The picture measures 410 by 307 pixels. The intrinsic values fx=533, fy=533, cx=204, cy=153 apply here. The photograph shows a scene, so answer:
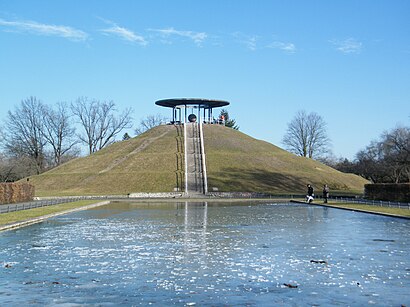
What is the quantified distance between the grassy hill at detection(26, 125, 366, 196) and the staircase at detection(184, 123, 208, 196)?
107cm

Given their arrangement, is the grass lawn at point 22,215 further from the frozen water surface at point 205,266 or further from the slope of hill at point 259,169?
the slope of hill at point 259,169

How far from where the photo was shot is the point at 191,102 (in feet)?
308

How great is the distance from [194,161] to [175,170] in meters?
4.88

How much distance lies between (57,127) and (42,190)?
108 ft

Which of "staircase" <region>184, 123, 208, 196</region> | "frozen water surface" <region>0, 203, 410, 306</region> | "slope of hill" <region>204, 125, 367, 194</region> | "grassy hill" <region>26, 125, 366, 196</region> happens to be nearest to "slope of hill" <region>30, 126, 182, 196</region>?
"grassy hill" <region>26, 125, 366, 196</region>

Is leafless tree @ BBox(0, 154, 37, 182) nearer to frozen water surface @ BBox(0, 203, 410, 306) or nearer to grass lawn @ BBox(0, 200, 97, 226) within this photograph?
grass lawn @ BBox(0, 200, 97, 226)

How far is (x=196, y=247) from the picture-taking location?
18016 millimetres

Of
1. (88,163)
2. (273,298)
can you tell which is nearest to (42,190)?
(88,163)

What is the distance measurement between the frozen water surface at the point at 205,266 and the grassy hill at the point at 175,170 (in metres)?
47.3

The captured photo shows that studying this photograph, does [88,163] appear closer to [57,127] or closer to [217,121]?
[57,127]

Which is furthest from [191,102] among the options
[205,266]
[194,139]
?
[205,266]

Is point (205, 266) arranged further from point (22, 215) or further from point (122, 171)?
point (122, 171)

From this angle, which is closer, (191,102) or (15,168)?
(15,168)

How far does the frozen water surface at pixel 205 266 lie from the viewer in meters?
10.9
